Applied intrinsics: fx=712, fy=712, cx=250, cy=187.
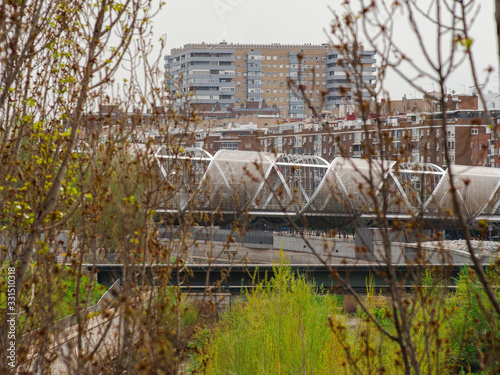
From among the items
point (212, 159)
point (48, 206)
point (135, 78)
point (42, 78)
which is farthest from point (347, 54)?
point (212, 159)

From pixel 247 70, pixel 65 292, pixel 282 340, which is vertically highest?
pixel 247 70

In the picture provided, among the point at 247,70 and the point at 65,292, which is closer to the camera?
the point at 65,292

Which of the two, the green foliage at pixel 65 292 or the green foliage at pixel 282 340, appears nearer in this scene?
the green foliage at pixel 65 292

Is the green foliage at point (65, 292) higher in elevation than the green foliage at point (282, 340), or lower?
higher

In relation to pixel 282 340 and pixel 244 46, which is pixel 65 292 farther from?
pixel 244 46

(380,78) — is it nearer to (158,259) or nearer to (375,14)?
(375,14)

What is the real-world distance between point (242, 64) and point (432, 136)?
460ft

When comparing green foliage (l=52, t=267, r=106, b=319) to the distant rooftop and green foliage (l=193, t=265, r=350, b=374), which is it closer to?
green foliage (l=193, t=265, r=350, b=374)

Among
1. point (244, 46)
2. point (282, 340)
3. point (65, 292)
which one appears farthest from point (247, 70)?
point (65, 292)

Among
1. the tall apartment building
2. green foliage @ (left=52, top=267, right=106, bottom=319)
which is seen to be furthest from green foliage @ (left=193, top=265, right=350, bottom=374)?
the tall apartment building

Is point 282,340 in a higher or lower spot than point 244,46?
lower

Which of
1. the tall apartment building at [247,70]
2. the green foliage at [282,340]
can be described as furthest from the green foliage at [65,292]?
the tall apartment building at [247,70]

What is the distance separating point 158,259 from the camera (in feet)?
17.4

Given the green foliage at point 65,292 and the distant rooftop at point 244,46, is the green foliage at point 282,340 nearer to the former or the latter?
the green foliage at point 65,292
